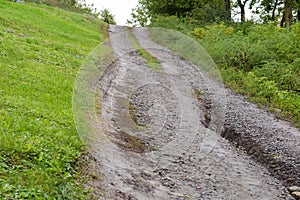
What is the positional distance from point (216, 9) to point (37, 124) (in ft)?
76.8

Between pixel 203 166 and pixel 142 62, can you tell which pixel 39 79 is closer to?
pixel 203 166

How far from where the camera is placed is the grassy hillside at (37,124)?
449 centimetres

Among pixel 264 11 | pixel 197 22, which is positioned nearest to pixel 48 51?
pixel 197 22

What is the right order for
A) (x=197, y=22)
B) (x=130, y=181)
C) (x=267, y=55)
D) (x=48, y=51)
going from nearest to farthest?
(x=130, y=181)
(x=48, y=51)
(x=267, y=55)
(x=197, y=22)

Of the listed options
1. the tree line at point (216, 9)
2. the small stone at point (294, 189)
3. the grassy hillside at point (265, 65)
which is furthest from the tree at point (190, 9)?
the small stone at point (294, 189)

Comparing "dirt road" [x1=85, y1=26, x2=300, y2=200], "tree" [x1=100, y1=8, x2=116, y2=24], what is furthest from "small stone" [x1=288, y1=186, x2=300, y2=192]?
"tree" [x1=100, y1=8, x2=116, y2=24]

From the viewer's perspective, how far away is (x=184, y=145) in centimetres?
746

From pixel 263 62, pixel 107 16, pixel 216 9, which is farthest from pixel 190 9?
pixel 263 62

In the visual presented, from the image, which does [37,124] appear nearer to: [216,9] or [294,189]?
[294,189]

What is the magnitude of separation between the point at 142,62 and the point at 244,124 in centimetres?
455

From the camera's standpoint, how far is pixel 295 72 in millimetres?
12773

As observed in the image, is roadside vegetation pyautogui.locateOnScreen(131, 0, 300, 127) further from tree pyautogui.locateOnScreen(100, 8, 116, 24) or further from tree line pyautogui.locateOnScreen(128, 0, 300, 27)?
tree pyautogui.locateOnScreen(100, 8, 116, 24)

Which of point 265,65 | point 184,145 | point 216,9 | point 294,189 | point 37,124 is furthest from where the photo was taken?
point 216,9

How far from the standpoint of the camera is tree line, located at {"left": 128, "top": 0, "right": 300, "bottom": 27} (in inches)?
1029
